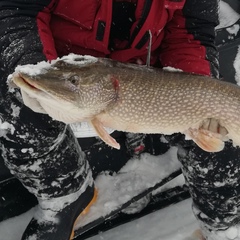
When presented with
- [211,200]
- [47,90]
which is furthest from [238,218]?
[47,90]

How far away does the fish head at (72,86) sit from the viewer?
1.18m

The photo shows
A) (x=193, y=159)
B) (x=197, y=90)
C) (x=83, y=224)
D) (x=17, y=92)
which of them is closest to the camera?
(x=197, y=90)

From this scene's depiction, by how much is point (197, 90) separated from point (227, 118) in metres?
0.12

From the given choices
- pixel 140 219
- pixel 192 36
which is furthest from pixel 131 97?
pixel 140 219

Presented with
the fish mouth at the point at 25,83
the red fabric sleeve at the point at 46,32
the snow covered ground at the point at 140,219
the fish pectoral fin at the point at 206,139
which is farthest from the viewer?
the snow covered ground at the point at 140,219

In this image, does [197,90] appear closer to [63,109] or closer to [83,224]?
[63,109]

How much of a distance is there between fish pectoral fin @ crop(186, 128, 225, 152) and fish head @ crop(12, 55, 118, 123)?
256 millimetres

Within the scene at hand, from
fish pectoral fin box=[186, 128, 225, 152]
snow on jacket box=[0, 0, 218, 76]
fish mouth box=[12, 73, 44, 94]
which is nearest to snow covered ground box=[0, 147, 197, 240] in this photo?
snow on jacket box=[0, 0, 218, 76]

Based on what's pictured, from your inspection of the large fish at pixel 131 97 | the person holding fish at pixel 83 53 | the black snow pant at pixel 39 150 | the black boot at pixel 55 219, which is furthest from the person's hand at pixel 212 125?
the black boot at pixel 55 219

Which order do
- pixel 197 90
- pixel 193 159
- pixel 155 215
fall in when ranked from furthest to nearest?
pixel 155 215 < pixel 193 159 < pixel 197 90

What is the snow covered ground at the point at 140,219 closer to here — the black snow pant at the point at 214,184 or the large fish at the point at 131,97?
the black snow pant at the point at 214,184

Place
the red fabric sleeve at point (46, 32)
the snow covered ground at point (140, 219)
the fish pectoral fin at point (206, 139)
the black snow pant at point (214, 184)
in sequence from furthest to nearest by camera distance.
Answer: the snow covered ground at point (140, 219), the black snow pant at point (214, 184), the red fabric sleeve at point (46, 32), the fish pectoral fin at point (206, 139)

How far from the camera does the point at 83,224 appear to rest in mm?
1818

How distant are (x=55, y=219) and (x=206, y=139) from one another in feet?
2.01
